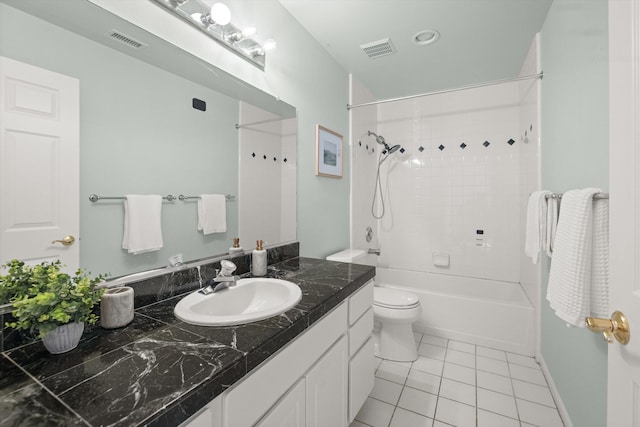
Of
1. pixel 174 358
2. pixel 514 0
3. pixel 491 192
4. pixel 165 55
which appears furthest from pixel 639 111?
pixel 491 192

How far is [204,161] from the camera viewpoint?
132 centimetres

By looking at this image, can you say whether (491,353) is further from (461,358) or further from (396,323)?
(396,323)

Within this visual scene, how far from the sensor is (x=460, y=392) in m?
1.89

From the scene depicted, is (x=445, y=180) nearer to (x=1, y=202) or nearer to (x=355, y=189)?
(x=355, y=189)

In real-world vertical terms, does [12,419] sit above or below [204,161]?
below

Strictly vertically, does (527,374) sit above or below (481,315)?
below

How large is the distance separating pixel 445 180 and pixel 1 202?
3344 mm

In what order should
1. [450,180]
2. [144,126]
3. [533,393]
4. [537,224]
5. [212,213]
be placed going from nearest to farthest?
1. [144,126]
2. [212,213]
3. [537,224]
4. [533,393]
5. [450,180]

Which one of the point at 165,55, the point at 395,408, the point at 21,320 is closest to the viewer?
the point at 21,320

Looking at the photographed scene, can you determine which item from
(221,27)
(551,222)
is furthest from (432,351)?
(221,27)

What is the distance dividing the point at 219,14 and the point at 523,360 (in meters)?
3.03

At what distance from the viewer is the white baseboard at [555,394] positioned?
1.58 metres

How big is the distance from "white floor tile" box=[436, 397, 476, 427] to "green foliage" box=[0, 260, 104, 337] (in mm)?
1827

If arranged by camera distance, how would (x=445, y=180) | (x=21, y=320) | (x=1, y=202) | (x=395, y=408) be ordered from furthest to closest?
(x=445, y=180), (x=395, y=408), (x=1, y=202), (x=21, y=320)
